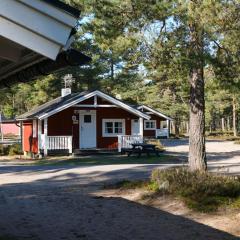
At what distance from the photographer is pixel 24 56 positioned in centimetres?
485

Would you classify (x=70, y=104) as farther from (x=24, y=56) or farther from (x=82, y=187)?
(x=24, y=56)

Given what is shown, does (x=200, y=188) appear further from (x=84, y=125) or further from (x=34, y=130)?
(x=34, y=130)

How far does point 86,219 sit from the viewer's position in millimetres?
10367

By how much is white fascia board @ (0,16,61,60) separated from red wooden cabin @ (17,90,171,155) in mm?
29668

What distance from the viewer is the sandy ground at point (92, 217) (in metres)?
8.89

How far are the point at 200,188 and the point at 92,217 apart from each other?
2755 millimetres

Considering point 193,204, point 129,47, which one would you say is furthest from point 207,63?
point 193,204

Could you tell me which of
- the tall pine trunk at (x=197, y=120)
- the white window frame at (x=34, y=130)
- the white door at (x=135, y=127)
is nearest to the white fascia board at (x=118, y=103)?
the white door at (x=135, y=127)

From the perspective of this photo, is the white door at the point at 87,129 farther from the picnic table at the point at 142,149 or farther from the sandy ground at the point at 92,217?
the sandy ground at the point at 92,217

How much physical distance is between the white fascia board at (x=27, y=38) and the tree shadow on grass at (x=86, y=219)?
16.9 feet

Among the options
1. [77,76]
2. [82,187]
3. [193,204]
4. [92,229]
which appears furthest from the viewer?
[77,76]

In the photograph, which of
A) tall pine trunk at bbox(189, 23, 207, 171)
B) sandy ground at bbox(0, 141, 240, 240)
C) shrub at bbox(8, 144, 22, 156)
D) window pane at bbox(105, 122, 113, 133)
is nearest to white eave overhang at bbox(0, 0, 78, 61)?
sandy ground at bbox(0, 141, 240, 240)

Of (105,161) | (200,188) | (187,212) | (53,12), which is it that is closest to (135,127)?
(105,161)

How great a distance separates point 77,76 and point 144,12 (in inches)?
1707
